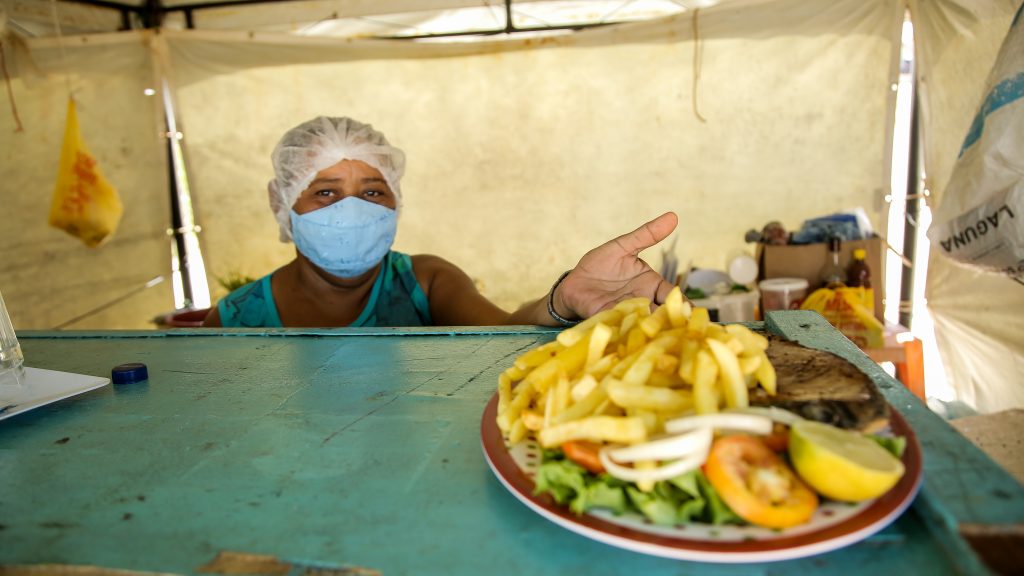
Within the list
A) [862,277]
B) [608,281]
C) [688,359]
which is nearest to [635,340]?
[688,359]

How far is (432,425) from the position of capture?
4.41 feet

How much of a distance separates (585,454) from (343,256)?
8.17 feet

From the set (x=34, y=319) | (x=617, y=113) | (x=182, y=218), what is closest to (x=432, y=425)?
(x=617, y=113)

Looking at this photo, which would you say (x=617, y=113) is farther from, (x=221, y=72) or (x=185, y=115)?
(x=185, y=115)

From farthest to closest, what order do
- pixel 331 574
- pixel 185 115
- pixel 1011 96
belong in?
pixel 185 115 → pixel 1011 96 → pixel 331 574

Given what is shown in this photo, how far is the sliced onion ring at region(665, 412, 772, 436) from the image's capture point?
35.7 inches

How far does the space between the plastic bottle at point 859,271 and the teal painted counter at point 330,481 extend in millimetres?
3064

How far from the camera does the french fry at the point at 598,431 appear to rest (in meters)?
0.93

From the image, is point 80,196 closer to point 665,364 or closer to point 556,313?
point 556,313

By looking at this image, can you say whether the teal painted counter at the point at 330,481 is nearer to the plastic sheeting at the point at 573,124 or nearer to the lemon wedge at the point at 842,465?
the lemon wedge at the point at 842,465

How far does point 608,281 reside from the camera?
2.01 meters

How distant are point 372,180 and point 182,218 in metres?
4.14

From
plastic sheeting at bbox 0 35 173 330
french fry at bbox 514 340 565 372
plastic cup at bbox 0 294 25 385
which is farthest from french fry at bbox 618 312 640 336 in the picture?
plastic sheeting at bbox 0 35 173 330

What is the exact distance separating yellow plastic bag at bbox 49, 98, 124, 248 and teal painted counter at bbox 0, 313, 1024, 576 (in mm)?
4581
